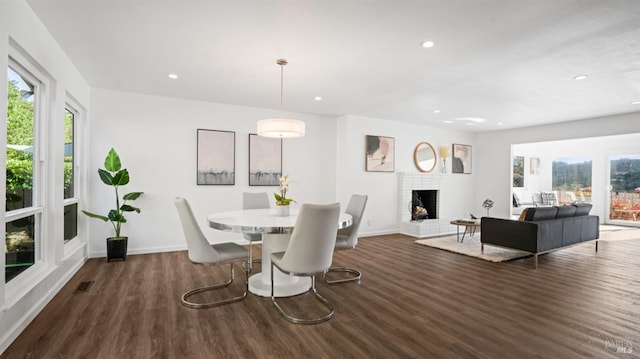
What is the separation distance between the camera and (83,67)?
370cm

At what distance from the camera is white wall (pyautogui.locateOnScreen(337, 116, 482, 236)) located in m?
6.29

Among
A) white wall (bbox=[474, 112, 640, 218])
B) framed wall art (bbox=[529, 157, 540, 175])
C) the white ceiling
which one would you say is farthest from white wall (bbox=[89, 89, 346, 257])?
framed wall art (bbox=[529, 157, 540, 175])

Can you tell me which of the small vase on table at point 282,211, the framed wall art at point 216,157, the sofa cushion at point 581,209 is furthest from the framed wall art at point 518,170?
the small vase on table at point 282,211

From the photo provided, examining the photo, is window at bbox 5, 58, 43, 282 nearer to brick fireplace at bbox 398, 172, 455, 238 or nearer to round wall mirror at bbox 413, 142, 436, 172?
brick fireplace at bbox 398, 172, 455, 238

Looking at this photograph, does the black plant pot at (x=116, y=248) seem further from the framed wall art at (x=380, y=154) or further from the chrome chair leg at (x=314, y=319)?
the framed wall art at (x=380, y=154)

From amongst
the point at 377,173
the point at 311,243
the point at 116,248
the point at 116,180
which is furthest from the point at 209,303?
the point at 377,173

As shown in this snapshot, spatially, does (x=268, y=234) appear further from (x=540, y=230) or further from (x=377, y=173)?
(x=377, y=173)

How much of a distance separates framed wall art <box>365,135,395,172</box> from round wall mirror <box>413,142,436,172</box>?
2.46 ft

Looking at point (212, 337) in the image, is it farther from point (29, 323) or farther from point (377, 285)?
point (377, 285)

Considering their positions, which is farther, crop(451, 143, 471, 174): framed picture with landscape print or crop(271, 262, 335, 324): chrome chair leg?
crop(451, 143, 471, 174): framed picture with landscape print

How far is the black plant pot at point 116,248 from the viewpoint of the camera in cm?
426

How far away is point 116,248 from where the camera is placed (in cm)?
428

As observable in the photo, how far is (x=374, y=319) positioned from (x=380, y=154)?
176 inches

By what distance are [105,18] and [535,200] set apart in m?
11.6
